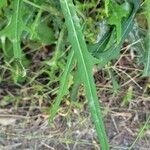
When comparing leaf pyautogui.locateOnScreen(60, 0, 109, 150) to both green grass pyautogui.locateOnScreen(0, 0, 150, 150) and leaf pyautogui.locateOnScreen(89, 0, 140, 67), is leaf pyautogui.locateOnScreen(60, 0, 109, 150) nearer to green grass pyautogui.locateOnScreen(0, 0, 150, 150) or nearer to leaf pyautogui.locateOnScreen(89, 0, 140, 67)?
green grass pyautogui.locateOnScreen(0, 0, 150, 150)

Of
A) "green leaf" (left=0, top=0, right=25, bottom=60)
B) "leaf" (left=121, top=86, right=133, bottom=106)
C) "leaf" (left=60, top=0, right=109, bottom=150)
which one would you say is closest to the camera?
"leaf" (left=60, top=0, right=109, bottom=150)

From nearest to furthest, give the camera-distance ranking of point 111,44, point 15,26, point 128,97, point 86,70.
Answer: point 86,70
point 15,26
point 111,44
point 128,97

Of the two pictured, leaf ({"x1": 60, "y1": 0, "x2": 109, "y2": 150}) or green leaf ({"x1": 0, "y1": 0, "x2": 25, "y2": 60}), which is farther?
green leaf ({"x1": 0, "y1": 0, "x2": 25, "y2": 60})

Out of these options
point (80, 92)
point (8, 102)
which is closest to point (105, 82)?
point (80, 92)

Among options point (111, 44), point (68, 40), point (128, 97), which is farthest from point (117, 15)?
point (128, 97)

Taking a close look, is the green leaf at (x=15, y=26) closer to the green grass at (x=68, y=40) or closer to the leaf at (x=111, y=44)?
the green grass at (x=68, y=40)

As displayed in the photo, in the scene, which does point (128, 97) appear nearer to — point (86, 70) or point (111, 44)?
point (111, 44)

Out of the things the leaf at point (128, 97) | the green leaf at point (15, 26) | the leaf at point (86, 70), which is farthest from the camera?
the leaf at point (128, 97)

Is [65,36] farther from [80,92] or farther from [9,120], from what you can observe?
[9,120]

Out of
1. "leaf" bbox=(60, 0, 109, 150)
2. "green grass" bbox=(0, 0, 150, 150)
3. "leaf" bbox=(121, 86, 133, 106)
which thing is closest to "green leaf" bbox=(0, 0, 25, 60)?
"green grass" bbox=(0, 0, 150, 150)

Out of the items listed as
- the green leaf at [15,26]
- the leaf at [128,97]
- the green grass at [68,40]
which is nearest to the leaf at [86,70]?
the green grass at [68,40]

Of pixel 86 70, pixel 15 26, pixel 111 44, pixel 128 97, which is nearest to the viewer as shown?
pixel 86 70
